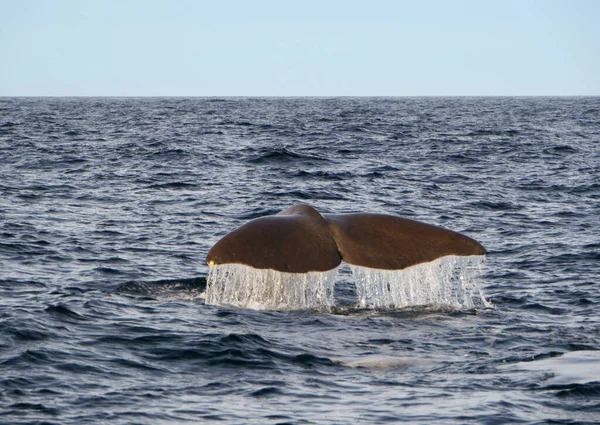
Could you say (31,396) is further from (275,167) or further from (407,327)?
(275,167)

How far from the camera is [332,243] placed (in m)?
8.13

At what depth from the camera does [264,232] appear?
787 cm

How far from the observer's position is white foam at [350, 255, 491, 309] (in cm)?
830

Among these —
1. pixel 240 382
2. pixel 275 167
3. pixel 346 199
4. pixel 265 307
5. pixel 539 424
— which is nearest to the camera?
pixel 539 424

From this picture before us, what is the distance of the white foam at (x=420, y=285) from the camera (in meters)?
8.30

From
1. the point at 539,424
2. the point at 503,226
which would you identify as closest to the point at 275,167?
the point at 503,226

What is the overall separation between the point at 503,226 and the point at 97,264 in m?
7.29

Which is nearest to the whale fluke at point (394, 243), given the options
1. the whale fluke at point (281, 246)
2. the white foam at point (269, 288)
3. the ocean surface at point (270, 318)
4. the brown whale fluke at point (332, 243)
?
the brown whale fluke at point (332, 243)

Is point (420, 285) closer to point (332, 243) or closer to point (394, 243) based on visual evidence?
point (394, 243)

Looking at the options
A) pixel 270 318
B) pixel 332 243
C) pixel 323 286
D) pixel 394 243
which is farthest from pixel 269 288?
pixel 394 243

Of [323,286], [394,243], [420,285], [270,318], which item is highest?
[394,243]

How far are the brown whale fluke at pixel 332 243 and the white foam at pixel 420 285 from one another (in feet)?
0.44

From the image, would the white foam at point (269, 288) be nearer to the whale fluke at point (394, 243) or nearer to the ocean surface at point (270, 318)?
the ocean surface at point (270, 318)

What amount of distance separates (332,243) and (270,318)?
1523mm
